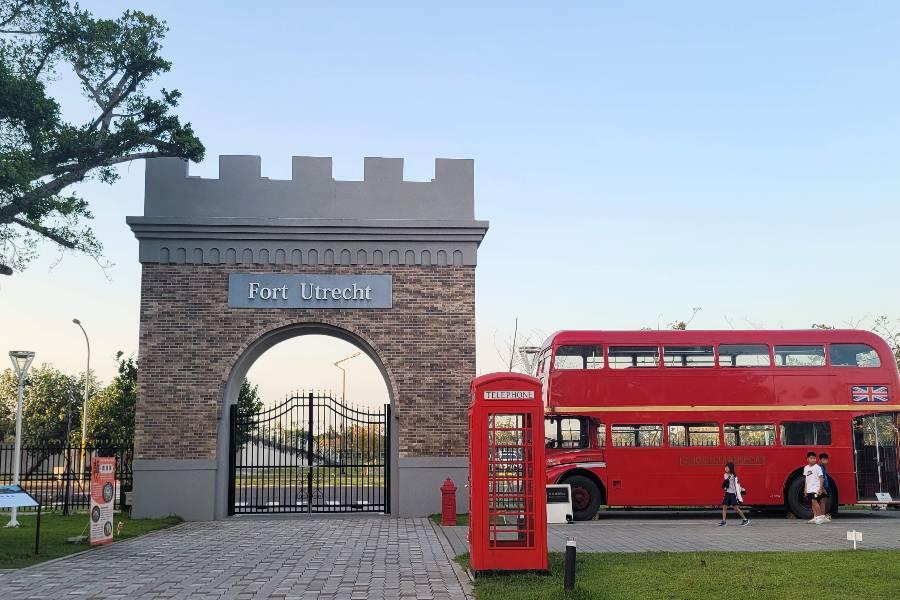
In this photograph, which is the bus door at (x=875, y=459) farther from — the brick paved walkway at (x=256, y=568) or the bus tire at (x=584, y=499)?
the brick paved walkway at (x=256, y=568)

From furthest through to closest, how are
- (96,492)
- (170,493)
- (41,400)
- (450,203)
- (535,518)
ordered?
(41,400), (450,203), (170,493), (96,492), (535,518)

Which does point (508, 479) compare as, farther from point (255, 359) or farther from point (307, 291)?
point (255, 359)

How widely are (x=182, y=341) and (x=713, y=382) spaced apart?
11458 mm

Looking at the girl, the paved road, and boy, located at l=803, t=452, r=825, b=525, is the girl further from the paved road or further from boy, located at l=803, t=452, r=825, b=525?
boy, located at l=803, t=452, r=825, b=525

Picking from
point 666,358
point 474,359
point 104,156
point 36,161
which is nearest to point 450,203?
point 474,359

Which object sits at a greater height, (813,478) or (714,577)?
(813,478)

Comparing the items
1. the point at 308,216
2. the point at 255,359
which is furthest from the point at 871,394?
the point at 255,359

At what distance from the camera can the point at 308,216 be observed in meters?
20.0

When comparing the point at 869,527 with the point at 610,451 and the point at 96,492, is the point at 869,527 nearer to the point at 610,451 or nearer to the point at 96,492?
the point at 610,451

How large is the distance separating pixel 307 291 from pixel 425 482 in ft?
16.0

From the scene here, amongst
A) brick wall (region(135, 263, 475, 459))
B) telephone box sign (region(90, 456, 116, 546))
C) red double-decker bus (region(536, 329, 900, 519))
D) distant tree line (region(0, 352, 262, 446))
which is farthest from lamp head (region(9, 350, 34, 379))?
distant tree line (region(0, 352, 262, 446))

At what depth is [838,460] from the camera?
63.5 ft

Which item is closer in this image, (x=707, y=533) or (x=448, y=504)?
(x=707, y=533)

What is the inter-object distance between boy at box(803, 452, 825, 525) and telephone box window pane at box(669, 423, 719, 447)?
6.46ft
